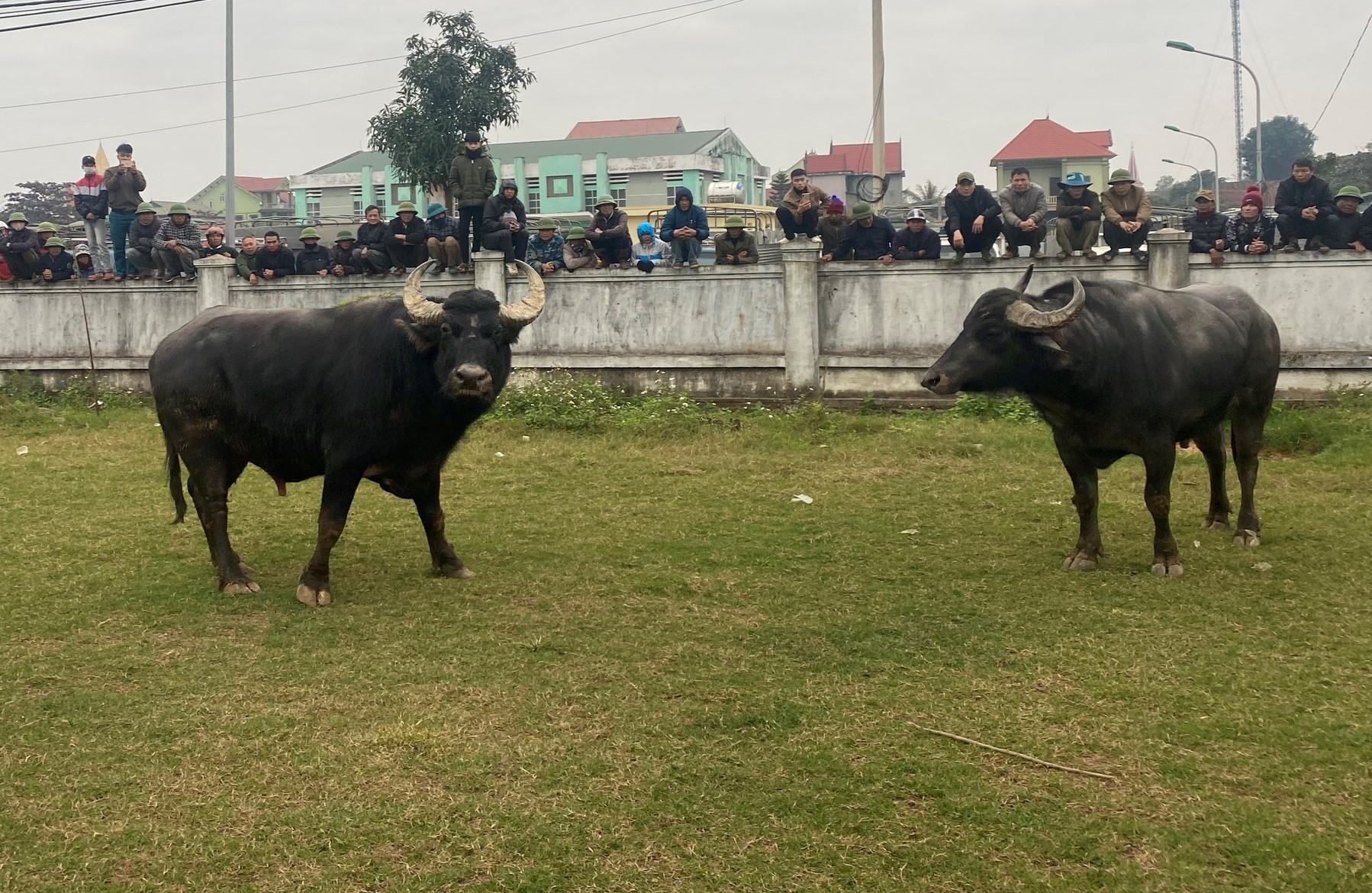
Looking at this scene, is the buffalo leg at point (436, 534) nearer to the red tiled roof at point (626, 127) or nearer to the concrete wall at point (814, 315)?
the concrete wall at point (814, 315)

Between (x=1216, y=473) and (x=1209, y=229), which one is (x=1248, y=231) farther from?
(x=1216, y=473)

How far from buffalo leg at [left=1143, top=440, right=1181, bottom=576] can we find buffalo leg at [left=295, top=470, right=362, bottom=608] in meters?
4.27

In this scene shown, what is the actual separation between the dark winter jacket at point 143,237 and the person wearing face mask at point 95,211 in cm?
50

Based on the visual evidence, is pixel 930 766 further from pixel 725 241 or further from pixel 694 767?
pixel 725 241

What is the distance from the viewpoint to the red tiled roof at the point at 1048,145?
216 ft

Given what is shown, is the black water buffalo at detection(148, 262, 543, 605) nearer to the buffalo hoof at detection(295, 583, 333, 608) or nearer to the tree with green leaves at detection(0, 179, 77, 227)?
the buffalo hoof at detection(295, 583, 333, 608)

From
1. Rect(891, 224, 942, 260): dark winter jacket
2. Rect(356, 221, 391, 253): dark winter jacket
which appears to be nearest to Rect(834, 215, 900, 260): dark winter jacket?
Rect(891, 224, 942, 260): dark winter jacket

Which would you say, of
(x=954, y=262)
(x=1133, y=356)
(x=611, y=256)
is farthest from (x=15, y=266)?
(x=1133, y=356)

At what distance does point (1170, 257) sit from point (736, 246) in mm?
4387

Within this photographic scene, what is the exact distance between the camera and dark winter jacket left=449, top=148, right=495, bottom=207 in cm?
1417

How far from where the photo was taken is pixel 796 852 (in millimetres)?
3830

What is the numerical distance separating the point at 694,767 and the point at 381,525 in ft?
15.6

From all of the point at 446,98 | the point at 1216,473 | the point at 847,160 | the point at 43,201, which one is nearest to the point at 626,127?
the point at 847,160

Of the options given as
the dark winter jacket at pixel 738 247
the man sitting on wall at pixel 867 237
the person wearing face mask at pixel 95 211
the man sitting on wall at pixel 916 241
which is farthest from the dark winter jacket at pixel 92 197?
the man sitting on wall at pixel 916 241
